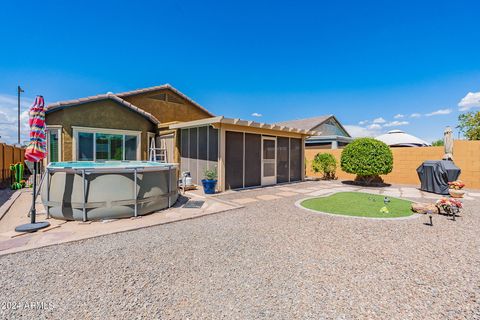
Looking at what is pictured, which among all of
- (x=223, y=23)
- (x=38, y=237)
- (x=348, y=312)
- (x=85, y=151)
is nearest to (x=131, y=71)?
(x=223, y=23)

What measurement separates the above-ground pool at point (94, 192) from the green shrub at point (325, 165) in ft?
39.1

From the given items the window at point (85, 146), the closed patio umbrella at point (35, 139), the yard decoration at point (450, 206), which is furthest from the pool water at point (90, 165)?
the yard decoration at point (450, 206)

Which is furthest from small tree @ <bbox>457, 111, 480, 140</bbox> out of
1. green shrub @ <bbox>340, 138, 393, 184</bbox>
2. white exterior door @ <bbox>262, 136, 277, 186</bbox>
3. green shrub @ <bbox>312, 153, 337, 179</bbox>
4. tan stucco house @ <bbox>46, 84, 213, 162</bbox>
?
tan stucco house @ <bbox>46, 84, 213, 162</bbox>

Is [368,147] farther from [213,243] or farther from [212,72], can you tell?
[212,72]

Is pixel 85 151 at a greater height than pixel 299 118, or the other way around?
pixel 299 118

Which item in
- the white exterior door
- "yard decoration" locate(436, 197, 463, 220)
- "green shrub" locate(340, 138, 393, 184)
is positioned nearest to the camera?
"yard decoration" locate(436, 197, 463, 220)

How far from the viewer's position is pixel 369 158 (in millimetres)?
11586

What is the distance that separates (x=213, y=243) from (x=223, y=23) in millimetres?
13423

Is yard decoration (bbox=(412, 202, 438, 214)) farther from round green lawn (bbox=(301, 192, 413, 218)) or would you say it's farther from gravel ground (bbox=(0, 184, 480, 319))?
gravel ground (bbox=(0, 184, 480, 319))

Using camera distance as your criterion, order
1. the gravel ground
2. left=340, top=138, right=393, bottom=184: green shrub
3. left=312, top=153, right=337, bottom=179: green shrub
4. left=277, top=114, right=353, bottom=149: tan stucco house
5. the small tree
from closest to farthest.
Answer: the gravel ground → left=340, top=138, right=393, bottom=184: green shrub → left=312, top=153, right=337, bottom=179: green shrub → the small tree → left=277, top=114, right=353, bottom=149: tan stucco house

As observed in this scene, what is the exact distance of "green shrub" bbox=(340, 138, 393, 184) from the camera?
11461 millimetres

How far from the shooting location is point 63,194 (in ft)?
17.1

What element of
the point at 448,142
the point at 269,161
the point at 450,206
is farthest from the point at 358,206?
the point at 448,142

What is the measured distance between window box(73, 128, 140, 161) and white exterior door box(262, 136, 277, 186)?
21.4 feet
